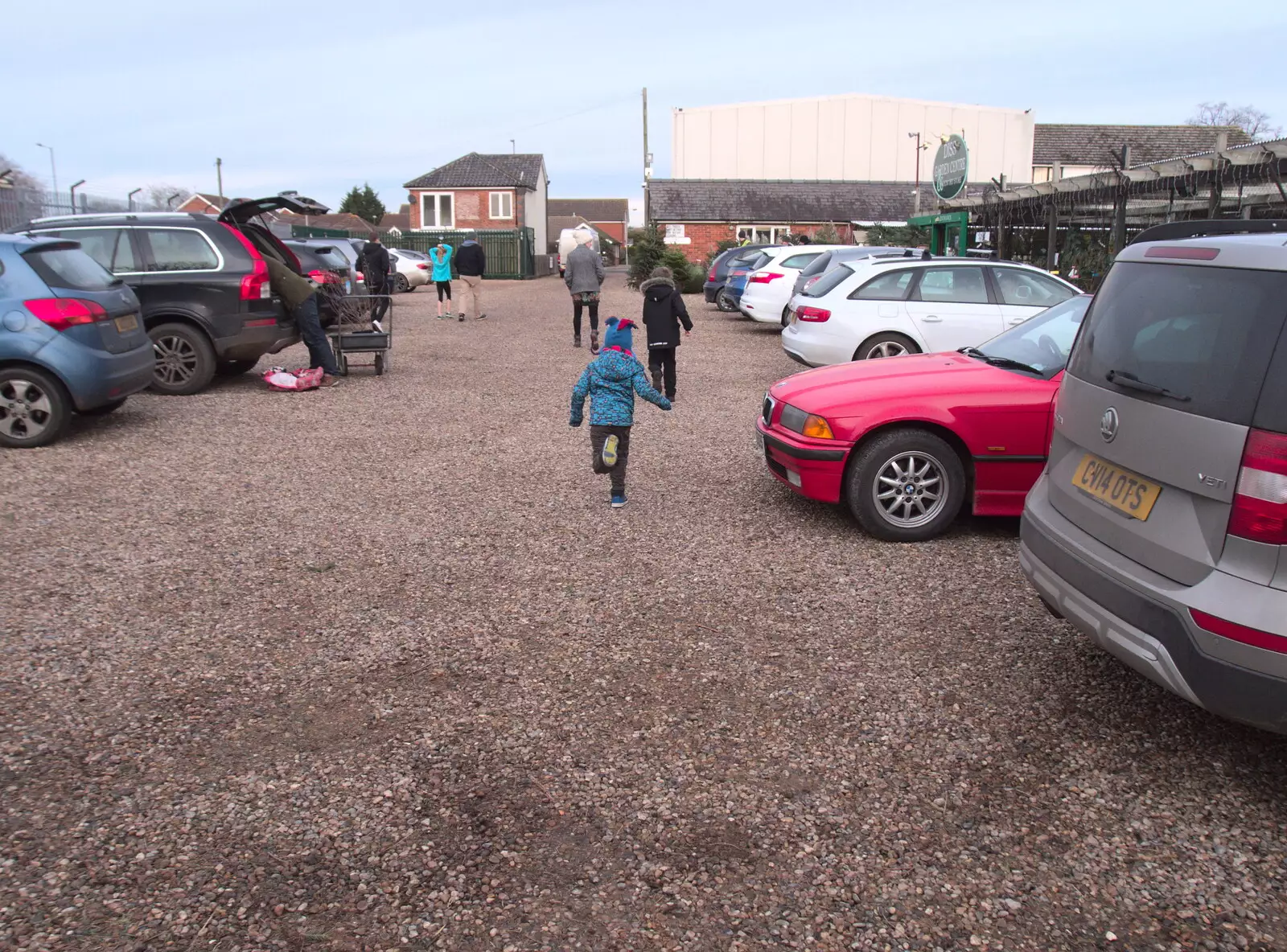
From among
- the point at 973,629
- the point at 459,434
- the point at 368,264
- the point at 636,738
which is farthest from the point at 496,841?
the point at 368,264

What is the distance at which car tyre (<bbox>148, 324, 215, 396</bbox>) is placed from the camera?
1115 centimetres

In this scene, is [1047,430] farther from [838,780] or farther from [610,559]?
[838,780]

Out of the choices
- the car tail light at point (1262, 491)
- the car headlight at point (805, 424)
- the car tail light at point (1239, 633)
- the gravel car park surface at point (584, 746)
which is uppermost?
the car tail light at point (1262, 491)

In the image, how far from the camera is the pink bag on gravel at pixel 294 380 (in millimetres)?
11961

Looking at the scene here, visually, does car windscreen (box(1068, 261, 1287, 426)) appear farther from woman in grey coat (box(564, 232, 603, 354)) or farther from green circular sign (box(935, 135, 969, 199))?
green circular sign (box(935, 135, 969, 199))

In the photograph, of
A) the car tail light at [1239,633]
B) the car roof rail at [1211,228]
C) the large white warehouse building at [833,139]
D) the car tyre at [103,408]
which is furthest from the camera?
the large white warehouse building at [833,139]

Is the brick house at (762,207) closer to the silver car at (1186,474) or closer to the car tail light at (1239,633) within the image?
the silver car at (1186,474)

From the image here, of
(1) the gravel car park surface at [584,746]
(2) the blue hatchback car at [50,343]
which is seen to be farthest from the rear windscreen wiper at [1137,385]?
(2) the blue hatchback car at [50,343]

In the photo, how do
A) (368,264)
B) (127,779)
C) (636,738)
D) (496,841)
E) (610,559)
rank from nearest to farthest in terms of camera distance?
(496,841), (127,779), (636,738), (610,559), (368,264)

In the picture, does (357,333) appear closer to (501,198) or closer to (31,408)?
(31,408)

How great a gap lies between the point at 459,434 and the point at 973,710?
20.8ft

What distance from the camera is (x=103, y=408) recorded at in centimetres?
959

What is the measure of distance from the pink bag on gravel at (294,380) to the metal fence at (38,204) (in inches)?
364

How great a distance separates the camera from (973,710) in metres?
4.07
